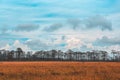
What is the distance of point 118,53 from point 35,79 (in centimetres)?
13407

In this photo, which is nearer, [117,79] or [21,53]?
[117,79]

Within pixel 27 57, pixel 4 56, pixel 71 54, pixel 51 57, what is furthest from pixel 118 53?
pixel 4 56

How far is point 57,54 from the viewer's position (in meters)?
154

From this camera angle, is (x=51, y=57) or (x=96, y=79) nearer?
(x=96, y=79)

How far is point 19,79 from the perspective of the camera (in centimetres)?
2064

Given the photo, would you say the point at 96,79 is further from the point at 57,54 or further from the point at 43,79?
the point at 57,54

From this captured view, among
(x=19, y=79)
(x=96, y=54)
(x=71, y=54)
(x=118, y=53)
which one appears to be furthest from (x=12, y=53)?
(x=19, y=79)

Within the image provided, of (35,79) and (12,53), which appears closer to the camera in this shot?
(35,79)

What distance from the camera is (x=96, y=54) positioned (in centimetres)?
15388

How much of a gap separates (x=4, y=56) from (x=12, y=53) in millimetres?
4286

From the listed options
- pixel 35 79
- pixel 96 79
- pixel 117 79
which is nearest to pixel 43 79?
pixel 35 79

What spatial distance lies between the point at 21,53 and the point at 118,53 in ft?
161

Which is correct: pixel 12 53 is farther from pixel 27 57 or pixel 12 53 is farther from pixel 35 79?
pixel 35 79

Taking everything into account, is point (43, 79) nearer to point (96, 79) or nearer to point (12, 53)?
point (96, 79)
